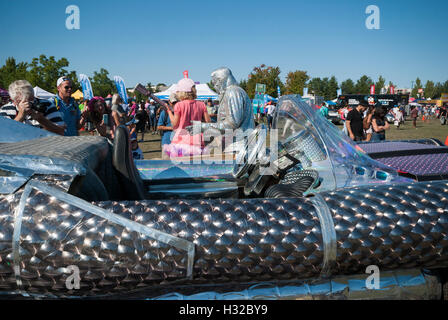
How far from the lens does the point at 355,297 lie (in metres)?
1.14

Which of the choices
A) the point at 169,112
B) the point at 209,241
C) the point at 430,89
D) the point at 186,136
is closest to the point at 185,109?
the point at 169,112

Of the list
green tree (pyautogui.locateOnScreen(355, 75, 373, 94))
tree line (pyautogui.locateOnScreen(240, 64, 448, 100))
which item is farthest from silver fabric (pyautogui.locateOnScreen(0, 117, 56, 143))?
green tree (pyautogui.locateOnScreen(355, 75, 373, 94))

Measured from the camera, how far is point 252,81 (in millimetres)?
54281

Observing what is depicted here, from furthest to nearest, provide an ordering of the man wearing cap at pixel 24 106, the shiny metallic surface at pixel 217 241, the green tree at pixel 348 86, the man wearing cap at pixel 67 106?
1. the green tree at pixel 348 86
2. the man wearing cap at pixel 67 106
3. the man wearing cap at pixel 24 106
4. the shiny metallic surface at pixel 217 241

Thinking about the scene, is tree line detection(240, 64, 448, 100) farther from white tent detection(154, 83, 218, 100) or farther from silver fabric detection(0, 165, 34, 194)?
silver fabric detection(0, 165, 34, 194)

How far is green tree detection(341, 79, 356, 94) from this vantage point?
86.5 m

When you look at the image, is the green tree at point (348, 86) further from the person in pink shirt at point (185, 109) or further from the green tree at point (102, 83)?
the person in pink shirt at point (185, 109)

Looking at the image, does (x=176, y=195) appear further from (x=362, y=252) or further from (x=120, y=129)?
(x=362, y=252)

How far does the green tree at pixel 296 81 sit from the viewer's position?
56.4 metres

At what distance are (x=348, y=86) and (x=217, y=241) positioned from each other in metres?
95.8

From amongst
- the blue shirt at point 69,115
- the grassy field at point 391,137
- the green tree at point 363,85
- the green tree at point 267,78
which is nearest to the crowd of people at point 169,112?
the blue shirt at point 69,115

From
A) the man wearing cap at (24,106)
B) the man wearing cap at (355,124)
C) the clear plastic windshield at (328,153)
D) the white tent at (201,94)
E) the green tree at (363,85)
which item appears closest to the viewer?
the clear plastic windshield at (328,153)

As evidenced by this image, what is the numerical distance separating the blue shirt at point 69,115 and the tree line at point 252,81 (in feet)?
84.8

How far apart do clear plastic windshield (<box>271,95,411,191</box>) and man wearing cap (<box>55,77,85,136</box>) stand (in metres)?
3.70
